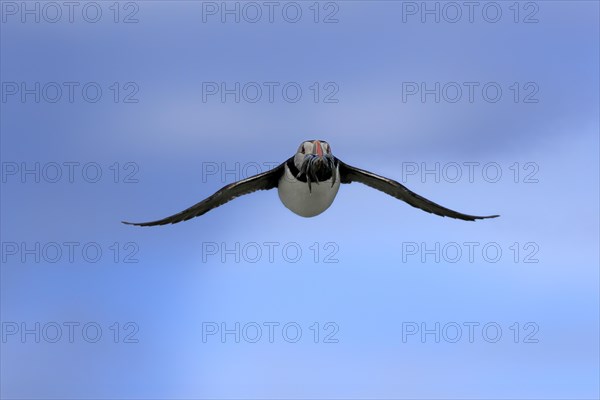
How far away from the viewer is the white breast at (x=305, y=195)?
30656mm

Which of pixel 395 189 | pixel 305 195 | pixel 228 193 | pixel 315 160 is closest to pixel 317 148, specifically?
pixel 315 160

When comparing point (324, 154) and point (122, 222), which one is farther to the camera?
point (122, 222)

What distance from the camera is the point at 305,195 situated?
3094cm

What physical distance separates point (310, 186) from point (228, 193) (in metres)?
4.03

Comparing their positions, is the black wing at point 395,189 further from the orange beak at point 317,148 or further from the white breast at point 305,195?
the orange beak at point 317,148

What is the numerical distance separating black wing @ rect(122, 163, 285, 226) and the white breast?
476mm

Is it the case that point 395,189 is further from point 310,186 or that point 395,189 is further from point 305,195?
point 310,186

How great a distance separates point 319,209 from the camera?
31.8 metres

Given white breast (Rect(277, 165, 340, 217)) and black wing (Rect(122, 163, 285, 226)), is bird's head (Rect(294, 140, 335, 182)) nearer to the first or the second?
white breast (Rect(277, 165, 340, 217))

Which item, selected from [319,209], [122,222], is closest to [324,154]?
[319,209]

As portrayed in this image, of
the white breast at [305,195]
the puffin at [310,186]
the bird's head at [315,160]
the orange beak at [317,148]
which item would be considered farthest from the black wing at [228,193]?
the orange beak at [317,148]

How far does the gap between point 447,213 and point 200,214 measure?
976 centimetres

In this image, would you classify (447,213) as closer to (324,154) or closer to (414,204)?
(414,204)

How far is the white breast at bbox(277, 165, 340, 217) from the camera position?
101 feet
